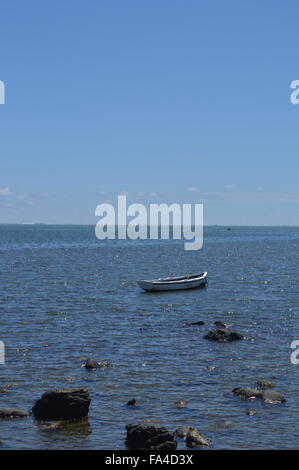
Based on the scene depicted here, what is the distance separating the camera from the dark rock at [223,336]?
4700cm

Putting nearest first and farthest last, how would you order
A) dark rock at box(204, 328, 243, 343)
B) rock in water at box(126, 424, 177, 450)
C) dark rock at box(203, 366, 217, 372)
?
rock in water at box(126, 424, 177, 450) < dark rock at box(203, 366, 217, 372) < dark rock at box(204, 328, 243, 343)

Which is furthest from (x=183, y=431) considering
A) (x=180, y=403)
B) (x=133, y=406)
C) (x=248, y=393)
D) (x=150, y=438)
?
(x=248, y=393)

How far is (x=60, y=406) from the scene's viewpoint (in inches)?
1149

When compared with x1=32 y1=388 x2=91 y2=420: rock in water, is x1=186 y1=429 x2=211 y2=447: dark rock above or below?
below

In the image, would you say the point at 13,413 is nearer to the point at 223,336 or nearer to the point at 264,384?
the point at 264,384

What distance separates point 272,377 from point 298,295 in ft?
138

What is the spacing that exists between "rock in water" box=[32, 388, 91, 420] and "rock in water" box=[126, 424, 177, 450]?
4161 millimetres

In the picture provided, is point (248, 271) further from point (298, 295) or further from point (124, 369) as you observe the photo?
point (124, 369)

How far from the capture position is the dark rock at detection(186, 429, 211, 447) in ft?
84.2

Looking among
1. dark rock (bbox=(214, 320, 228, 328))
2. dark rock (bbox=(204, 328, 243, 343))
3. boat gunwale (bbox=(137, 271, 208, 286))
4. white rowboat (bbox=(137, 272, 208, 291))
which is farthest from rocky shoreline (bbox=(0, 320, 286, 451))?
boat gunwale (bbox=(137, 271, 208, 286))

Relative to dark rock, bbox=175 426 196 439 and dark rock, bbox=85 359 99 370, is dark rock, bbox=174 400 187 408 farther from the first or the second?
dark rock, bbox=85 359 99 370

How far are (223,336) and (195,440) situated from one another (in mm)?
21794

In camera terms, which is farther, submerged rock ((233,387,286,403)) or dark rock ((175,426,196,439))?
A: submerged rock ((233,387,286,403))
